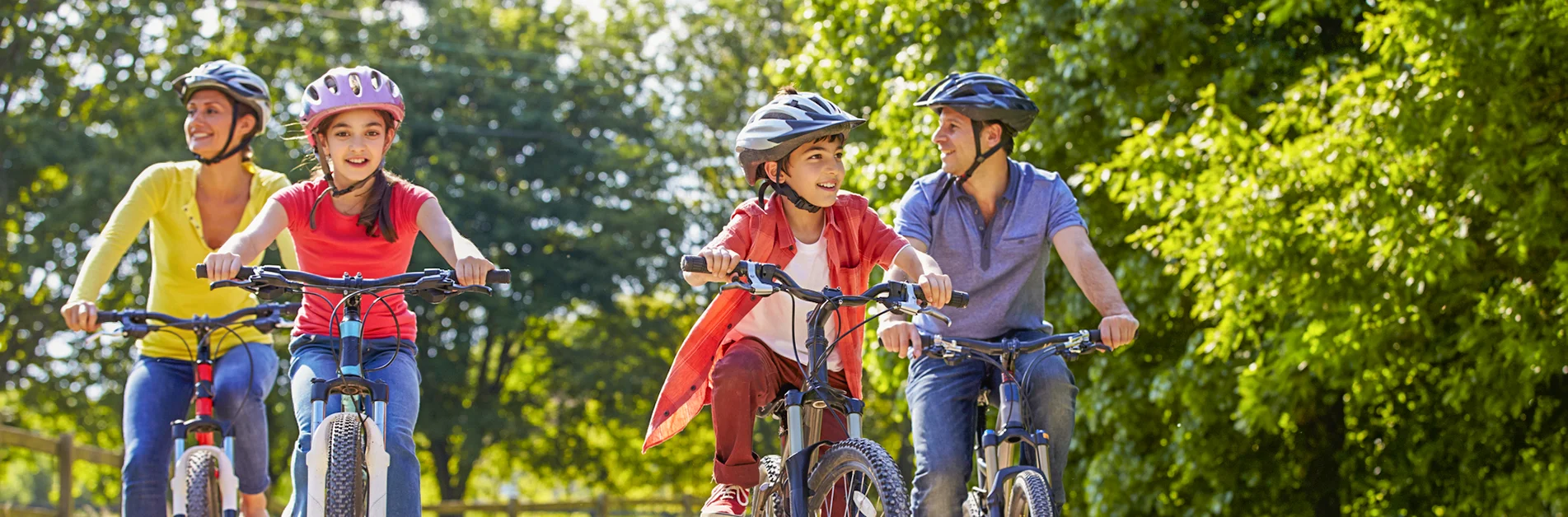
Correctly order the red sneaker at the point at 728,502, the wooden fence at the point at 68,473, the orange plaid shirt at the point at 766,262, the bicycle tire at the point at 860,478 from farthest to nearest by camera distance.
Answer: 1. the wooden fence at the point at 68,473
2. the orange plaid shirt at the point at 766,262
3. the red sneaker at the point at 728,502
4. the bicycle tire at the point at 860,478

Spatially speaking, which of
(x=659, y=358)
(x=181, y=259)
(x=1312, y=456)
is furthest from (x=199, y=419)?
(x=659, y=358)

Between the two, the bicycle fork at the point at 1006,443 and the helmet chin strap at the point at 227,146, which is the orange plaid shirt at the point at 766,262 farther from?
the helmet chin strap at the point at 227,146

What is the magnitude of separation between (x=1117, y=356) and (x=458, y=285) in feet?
31.9

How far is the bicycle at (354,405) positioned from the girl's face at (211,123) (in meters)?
1.86

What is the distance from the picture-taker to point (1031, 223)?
5926 mm

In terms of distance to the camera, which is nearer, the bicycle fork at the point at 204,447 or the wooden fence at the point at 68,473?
the bicycle fork at the point at 204,447

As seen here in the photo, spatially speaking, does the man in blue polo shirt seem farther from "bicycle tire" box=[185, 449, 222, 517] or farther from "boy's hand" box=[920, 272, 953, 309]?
"bicycle tire" box=[185, 449, 222, 517]

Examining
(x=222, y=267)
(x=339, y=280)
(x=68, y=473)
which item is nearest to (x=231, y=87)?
(x=222, y=267)

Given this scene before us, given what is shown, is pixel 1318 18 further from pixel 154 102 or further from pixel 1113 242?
pixel 154 102

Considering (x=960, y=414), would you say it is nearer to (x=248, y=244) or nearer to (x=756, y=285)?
(x=756, y=285)

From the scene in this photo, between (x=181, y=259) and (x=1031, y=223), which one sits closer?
(x=1031, y=223)

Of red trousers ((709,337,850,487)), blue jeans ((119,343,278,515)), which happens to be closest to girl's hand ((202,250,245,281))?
red trousers ((709,337,850,487))

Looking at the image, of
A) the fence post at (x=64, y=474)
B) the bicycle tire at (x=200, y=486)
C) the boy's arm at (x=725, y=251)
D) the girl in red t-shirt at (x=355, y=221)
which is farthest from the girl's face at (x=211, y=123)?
the fence post at (x=64, y=474)

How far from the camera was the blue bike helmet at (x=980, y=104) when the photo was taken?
19.4ft
